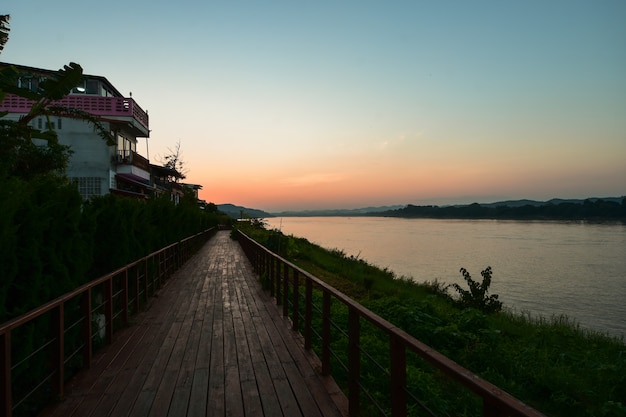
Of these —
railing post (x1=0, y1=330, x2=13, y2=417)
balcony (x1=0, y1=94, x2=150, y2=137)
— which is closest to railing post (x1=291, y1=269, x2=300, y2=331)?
railing post (x1=0, y1=330, x2=13, y2=417)

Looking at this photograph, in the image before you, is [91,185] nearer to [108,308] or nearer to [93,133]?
[93,133]

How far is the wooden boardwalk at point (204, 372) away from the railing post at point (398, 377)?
1068 millimetres

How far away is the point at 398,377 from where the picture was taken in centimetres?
275

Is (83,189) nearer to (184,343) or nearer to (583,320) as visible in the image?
(184,343)

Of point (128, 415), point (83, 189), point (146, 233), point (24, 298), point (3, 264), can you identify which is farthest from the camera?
point (83, 189)

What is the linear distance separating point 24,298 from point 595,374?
8820 millimetres

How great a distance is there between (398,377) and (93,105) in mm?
29751

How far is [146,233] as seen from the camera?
9.82 metres

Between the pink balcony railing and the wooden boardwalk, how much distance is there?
23.4 m

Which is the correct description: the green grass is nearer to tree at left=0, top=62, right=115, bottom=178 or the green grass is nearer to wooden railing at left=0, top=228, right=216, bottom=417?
wooden railing at left=0, top=228, right=216, bottom=417

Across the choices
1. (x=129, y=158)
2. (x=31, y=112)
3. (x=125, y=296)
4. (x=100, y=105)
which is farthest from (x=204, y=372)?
(x=129, y=158)

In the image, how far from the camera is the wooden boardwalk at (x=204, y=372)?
A: 377 centimetres

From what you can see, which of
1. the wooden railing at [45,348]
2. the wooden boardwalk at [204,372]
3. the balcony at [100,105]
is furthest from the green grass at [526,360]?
the balcony at [100,105]

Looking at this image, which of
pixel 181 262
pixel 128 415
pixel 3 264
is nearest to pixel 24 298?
pixel 3 264
